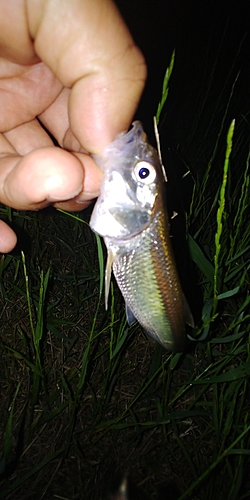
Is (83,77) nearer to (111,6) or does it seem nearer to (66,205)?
(111,6)

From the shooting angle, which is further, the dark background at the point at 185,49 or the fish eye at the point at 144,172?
the dark background at the point at 185,49

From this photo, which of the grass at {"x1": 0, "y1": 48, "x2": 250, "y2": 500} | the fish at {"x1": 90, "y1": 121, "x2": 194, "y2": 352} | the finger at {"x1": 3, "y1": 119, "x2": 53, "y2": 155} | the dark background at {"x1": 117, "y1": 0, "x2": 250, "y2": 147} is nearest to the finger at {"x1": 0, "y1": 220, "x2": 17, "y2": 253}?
the grass at {"x1": 0, "y1": 48, "x2": 250, "y2": 500}

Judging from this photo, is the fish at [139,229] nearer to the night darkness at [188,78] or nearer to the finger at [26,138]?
the finger at [26,138]

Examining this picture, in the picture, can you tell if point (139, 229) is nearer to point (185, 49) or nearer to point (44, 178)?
point (44, 178)

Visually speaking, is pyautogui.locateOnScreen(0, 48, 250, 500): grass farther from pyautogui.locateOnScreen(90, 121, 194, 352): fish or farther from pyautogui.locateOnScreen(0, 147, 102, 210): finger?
pyautogui.locateOnScreen(0, 147, 102, 210): finger

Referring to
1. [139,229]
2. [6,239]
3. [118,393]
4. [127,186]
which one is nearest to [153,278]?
[139,229]

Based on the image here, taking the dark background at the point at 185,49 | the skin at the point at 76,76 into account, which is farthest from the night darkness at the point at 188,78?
the skin at the point at 76,76

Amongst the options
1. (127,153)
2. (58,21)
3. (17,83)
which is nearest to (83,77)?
(58,21)
